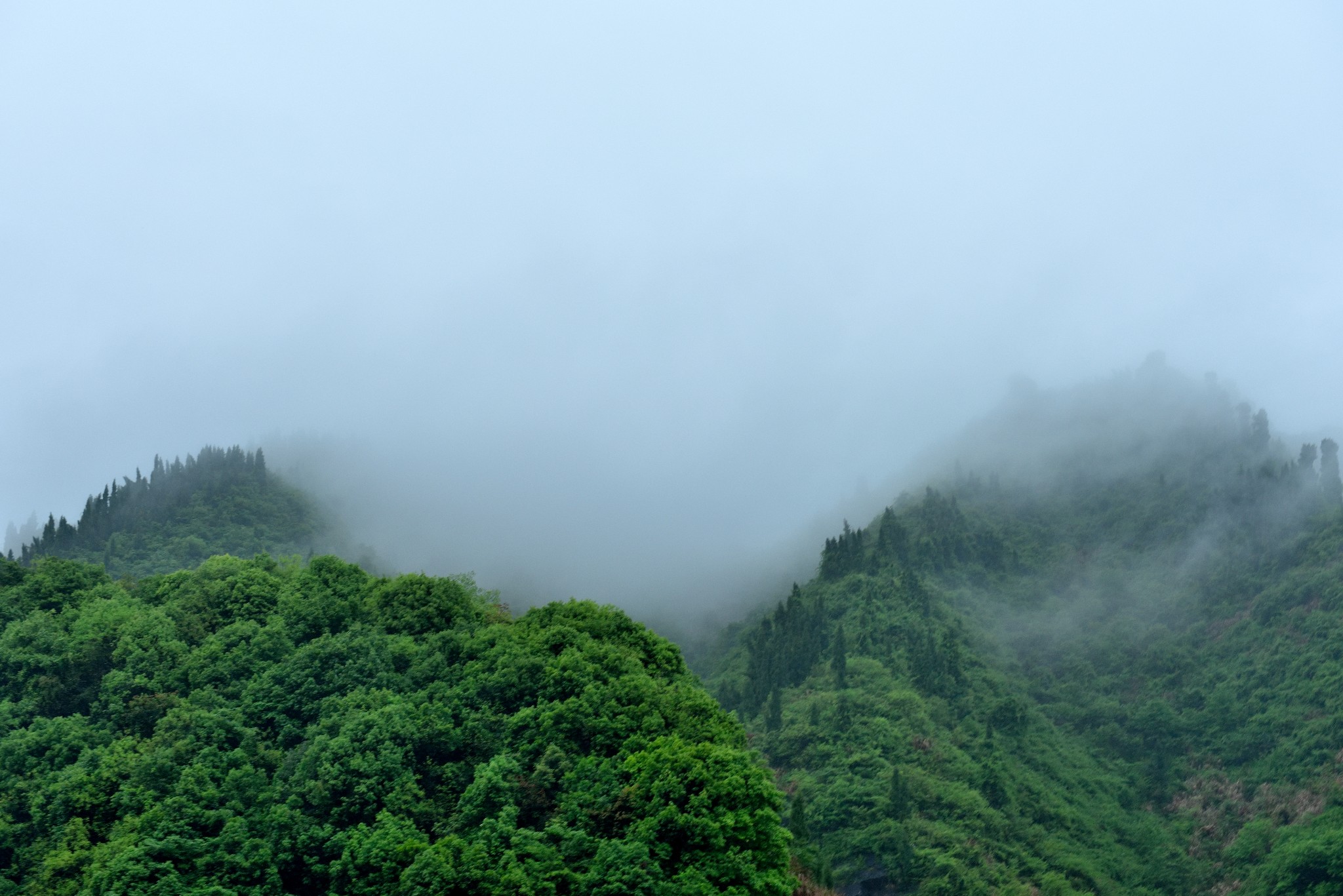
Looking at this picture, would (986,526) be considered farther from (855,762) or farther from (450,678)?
(450,678)

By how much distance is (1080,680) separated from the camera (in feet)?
360

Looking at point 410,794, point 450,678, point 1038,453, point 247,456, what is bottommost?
point 410,794

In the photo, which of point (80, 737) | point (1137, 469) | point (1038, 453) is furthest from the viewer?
point (1038, 453)

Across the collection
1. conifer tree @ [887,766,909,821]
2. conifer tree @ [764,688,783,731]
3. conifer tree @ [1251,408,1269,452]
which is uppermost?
conifer tree @ [1251,408,1269,452]

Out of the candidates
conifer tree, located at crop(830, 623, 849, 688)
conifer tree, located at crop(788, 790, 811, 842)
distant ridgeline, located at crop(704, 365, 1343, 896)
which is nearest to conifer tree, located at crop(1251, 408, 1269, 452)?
distant ridgeline, located at crop(704, 365, 1343, 896)

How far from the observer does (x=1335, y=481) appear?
389 feet

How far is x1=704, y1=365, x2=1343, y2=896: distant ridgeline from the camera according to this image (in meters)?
77.5

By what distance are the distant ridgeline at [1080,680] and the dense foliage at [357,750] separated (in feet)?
68.1

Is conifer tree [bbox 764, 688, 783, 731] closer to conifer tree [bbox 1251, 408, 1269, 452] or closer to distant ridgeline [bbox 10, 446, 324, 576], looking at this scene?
distant ridgeline [bbox 10, 446, 324, 576]

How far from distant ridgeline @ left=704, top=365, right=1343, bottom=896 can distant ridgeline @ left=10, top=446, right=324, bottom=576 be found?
48056 mm

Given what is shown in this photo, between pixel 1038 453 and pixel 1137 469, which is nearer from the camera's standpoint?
pixel 1137 469

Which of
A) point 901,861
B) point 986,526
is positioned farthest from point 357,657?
point 986,526

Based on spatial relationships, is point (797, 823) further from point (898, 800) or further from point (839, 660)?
point (839, 660)

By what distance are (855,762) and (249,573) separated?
149 feet
